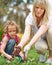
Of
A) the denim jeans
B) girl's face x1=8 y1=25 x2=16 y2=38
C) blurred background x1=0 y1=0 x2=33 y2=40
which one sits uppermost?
girl's face x1=8 y1=25 x2=16 y2=38

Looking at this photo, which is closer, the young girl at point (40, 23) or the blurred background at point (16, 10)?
the young girl at point (40, 23)

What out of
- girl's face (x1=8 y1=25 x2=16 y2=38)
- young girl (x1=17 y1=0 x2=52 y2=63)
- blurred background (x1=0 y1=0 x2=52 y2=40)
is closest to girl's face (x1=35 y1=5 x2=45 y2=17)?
young girl (x1=17 y1=0 x2=52 y2=63)

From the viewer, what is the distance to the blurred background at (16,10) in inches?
695

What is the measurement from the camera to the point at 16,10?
21.1 meters

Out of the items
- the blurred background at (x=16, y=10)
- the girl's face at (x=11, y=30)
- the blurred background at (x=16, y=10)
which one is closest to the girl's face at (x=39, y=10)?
the girl's face at (x=11, y=30)

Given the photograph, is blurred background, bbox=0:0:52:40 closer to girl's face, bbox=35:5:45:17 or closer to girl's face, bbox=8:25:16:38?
girl's face, bbox=8:25:16:38

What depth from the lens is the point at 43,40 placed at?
5348 mm

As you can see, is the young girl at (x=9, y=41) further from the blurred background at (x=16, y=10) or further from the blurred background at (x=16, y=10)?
the blurred background at (x=16, y=10)

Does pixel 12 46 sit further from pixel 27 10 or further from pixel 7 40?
pixel 27 10

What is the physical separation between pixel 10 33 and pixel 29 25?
0.48 metres

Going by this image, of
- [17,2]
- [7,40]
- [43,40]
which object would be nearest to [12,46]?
[7,40]

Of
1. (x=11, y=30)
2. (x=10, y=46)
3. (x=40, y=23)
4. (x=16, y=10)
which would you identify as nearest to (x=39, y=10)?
(x=40, y=23)

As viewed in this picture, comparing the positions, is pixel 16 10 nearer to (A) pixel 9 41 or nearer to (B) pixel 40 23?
(A) pixel 9 41

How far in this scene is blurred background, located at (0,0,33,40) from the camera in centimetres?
1766
